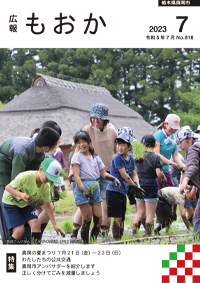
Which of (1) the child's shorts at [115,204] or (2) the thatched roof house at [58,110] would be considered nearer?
(1) the child's shorts at [115,204]

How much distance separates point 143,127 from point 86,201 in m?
21.5

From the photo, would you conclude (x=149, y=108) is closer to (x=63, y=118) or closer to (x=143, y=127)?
(x=143, y=127)

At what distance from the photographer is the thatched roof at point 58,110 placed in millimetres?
19703

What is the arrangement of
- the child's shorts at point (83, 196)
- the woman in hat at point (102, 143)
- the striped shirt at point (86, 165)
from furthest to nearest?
the woman in hat at point (102, 143) < the striped shirt at point (86, 165) < the child's shorts at point (83, 196)

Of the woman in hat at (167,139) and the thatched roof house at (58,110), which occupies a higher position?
the woman in hat at (167,139)

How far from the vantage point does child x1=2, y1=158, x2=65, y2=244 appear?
11.4ft

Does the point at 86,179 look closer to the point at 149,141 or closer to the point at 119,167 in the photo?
the point at 119,167

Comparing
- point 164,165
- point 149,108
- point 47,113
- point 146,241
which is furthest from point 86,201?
point 149,108

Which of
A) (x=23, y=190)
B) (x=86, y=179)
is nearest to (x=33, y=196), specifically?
(x=23, y=190)

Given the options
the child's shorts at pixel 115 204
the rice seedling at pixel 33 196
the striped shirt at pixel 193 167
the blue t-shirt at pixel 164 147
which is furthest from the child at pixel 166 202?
the rice seedling at pixel 33 196

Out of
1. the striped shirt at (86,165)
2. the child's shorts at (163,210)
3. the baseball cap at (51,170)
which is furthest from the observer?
the child's shorts at (163,210)

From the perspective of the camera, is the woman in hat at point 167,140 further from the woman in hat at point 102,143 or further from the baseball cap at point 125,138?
the baseball cap at point 125,138

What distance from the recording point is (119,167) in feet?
14.2

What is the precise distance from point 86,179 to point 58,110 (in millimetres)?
16767
